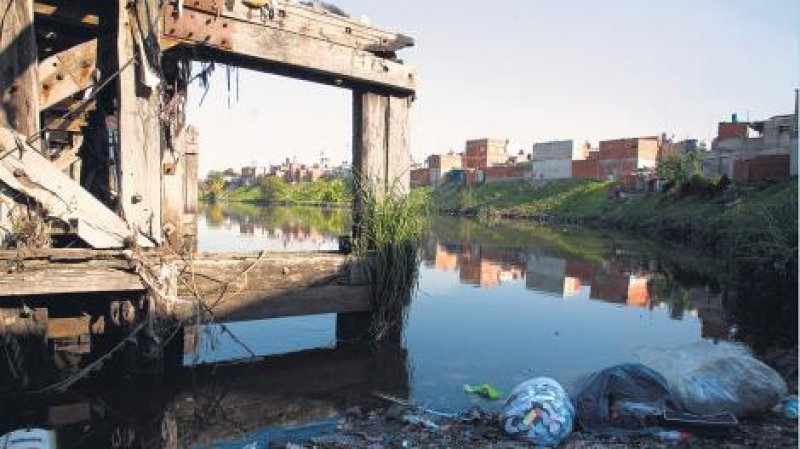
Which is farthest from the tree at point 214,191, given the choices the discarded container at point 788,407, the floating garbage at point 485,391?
the discarded container at point 788,407

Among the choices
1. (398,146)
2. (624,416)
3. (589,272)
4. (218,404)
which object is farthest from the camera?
(589,272)

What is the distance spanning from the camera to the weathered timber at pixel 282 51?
574cm

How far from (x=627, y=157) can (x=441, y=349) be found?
45.7 metres

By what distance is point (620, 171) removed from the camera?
5016 centimetres

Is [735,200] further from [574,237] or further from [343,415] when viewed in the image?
[343,415]

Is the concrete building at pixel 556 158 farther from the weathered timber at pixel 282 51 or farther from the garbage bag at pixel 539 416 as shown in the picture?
the garbage bag at pixel 539 416

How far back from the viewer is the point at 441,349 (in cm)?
801

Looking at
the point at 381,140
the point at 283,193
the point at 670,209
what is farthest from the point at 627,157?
the point at 283,193

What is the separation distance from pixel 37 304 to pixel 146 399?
1.18 m

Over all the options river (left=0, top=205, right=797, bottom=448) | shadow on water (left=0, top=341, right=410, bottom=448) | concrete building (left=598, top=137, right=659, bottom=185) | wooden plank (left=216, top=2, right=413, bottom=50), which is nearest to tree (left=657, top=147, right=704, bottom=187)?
concrete building (left=598, top=137, right=659, bottom=185)

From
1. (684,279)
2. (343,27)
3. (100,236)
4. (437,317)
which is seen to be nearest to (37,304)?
(100,236)

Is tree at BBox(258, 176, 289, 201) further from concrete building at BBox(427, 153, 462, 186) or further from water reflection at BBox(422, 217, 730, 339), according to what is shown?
water reflection at BBox(422, 217, 730, 339)

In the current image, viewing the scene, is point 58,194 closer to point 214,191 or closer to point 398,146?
point 398,146

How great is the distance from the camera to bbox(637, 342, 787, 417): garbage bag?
497cm
